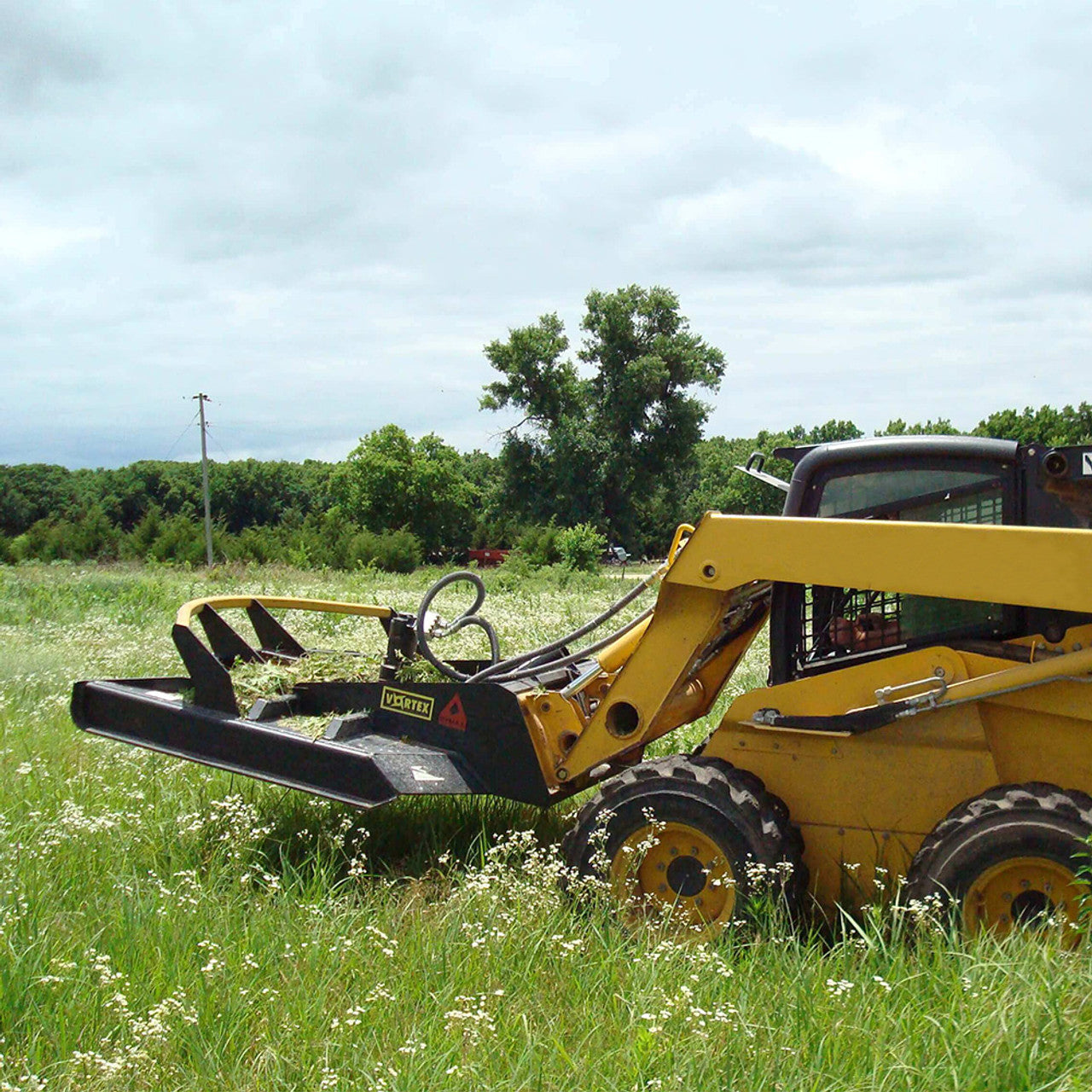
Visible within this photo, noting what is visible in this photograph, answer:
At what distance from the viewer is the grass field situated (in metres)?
3.07

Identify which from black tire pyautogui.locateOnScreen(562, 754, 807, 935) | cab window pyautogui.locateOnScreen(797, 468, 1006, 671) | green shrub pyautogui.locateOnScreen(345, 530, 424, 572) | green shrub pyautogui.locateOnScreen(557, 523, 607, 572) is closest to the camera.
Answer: black tire pyautogui.locateOnScreen(562, 754, 807, 935)

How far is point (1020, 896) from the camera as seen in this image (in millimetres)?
3754

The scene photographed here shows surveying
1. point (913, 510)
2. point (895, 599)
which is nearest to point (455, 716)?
point (895, 599)

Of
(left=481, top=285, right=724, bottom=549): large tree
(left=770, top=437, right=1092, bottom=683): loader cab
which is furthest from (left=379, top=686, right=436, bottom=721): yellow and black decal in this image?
(left=481, top=285, right=724, bottom=549): large tree

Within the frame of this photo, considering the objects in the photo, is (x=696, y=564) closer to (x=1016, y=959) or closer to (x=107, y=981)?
(x=1016, y=959)

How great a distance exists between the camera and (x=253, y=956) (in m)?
3.80

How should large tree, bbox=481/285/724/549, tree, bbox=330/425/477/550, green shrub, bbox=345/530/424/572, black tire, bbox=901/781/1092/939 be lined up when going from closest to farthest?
black tire, bbox=901/781/1092/939 < green shrub, bbox=345/530/424/572 < large tree, bbox=481/285/724/549 < tree, bbox=330/425/477/550

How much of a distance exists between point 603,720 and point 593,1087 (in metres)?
1.90

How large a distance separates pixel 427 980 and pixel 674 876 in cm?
108

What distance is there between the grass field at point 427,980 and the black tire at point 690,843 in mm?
162

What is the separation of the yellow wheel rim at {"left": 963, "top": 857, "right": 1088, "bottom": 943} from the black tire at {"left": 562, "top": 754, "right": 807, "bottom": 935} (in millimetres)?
642

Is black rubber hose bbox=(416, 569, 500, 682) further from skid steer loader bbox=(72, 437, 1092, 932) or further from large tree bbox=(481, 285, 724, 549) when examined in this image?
large tree bbox=(481, 285, 724, 549)

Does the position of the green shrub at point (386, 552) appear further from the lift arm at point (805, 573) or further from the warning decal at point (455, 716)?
the lift arm at point (805, 573)

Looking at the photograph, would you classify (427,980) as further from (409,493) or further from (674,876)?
(409,493)
